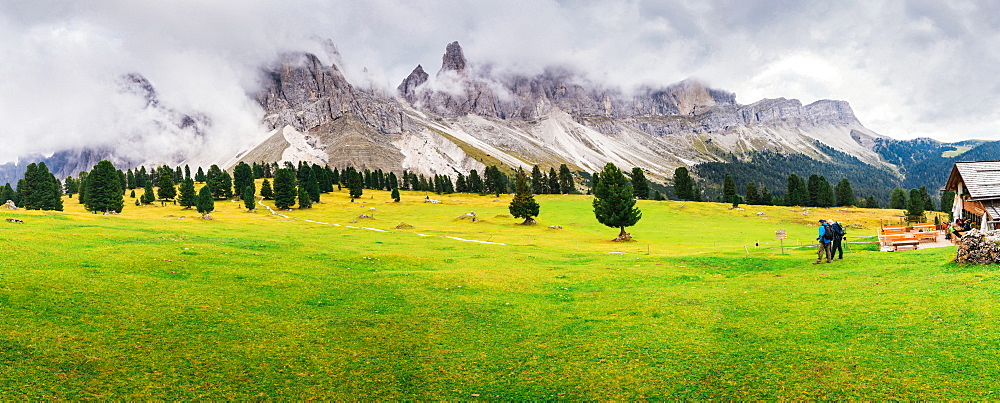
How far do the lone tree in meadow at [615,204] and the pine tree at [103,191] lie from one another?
257 feet

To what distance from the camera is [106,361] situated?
9.16 metres

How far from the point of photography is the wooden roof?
1458 inches

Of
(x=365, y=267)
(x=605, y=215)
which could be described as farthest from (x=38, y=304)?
(x=605, y=215)

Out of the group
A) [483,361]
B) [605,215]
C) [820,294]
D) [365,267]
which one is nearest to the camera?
[483,361]

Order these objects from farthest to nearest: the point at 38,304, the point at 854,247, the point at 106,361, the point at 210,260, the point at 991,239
→ 1. the point at 854,247
2. the point at 210,260
3. the point at 991,239
4. the point at 38,304
5. the point at 106,361

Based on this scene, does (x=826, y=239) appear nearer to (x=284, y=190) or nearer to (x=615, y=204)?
(x=615, y=204)

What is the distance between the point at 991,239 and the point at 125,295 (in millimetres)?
28192

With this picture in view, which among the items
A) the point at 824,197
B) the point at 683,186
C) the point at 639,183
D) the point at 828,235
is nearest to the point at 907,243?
the point at 828,235

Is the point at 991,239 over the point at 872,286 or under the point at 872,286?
over

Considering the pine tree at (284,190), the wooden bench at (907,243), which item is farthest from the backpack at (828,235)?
the pine tree at (284,190)

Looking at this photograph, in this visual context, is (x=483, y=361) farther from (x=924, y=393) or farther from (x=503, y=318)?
(x=924, y=393)

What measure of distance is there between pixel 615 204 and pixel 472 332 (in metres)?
45.7

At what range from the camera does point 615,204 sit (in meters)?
56.1

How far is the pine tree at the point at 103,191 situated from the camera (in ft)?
262
